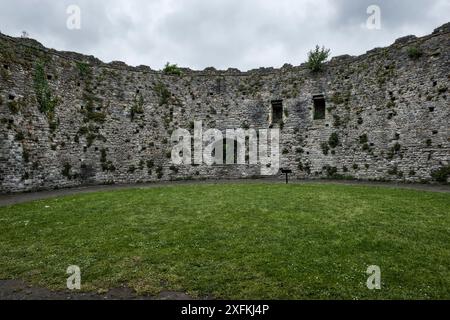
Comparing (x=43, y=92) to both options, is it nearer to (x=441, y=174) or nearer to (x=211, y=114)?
(x=211, y=114)

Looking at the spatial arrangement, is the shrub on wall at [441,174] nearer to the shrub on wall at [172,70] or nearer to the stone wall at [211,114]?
the stone wall at [211,114]

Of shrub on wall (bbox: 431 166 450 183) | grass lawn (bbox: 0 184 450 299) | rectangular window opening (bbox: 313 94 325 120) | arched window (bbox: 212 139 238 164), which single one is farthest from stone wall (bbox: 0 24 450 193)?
grass lawn (bbox: 0 184 450 299)

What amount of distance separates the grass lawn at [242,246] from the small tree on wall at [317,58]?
39.2 ft

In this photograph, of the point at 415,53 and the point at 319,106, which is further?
the point at 319,106

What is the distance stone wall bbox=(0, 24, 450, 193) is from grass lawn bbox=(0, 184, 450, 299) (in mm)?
6050

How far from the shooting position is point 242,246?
7492 mm

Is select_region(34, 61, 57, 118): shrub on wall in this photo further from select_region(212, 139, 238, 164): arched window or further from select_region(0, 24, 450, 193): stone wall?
select_region(212, 139, 238, 164): arched window

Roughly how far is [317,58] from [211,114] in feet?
27.1

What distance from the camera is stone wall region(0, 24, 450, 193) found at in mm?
17375

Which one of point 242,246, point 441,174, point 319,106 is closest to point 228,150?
point 319,106

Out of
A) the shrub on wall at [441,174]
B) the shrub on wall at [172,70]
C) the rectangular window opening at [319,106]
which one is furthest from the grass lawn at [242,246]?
the shrub on wall at [172,70]

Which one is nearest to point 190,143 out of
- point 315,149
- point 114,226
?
point 315,149
